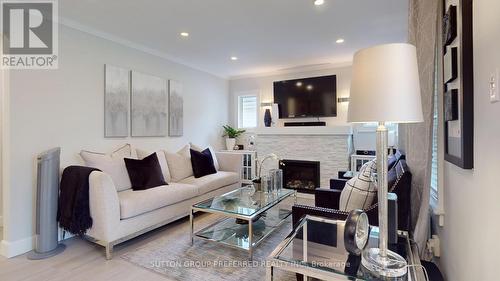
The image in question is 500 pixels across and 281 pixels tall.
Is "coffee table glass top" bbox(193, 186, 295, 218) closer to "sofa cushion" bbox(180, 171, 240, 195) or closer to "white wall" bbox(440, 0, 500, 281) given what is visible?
"sofa cushion" bbox(180, 171, 240, 195)

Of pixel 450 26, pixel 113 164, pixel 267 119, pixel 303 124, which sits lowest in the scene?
pixel 113 164

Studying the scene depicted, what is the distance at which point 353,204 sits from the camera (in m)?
1.94

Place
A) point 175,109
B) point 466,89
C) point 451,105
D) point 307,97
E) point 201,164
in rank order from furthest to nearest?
1. point 307,97
2. point 175,109
3. point 201,164
4. point 451,105
5. point 466,89

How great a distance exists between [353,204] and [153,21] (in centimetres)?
286

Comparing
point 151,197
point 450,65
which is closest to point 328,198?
point 450,65

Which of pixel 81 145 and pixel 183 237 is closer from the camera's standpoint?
pixel 183 237

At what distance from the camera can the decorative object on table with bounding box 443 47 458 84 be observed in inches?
50.2

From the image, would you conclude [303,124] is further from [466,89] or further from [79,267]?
[79,267]

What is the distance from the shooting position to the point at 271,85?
5328mm

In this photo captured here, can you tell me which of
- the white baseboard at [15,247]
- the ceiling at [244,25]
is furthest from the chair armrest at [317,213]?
the white baseboard at [15,247]

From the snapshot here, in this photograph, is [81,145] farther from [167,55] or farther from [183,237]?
[167,55]

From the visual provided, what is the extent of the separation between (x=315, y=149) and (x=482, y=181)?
3.54m

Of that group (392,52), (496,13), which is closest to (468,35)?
(496,13)

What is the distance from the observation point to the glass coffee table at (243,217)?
238cm
